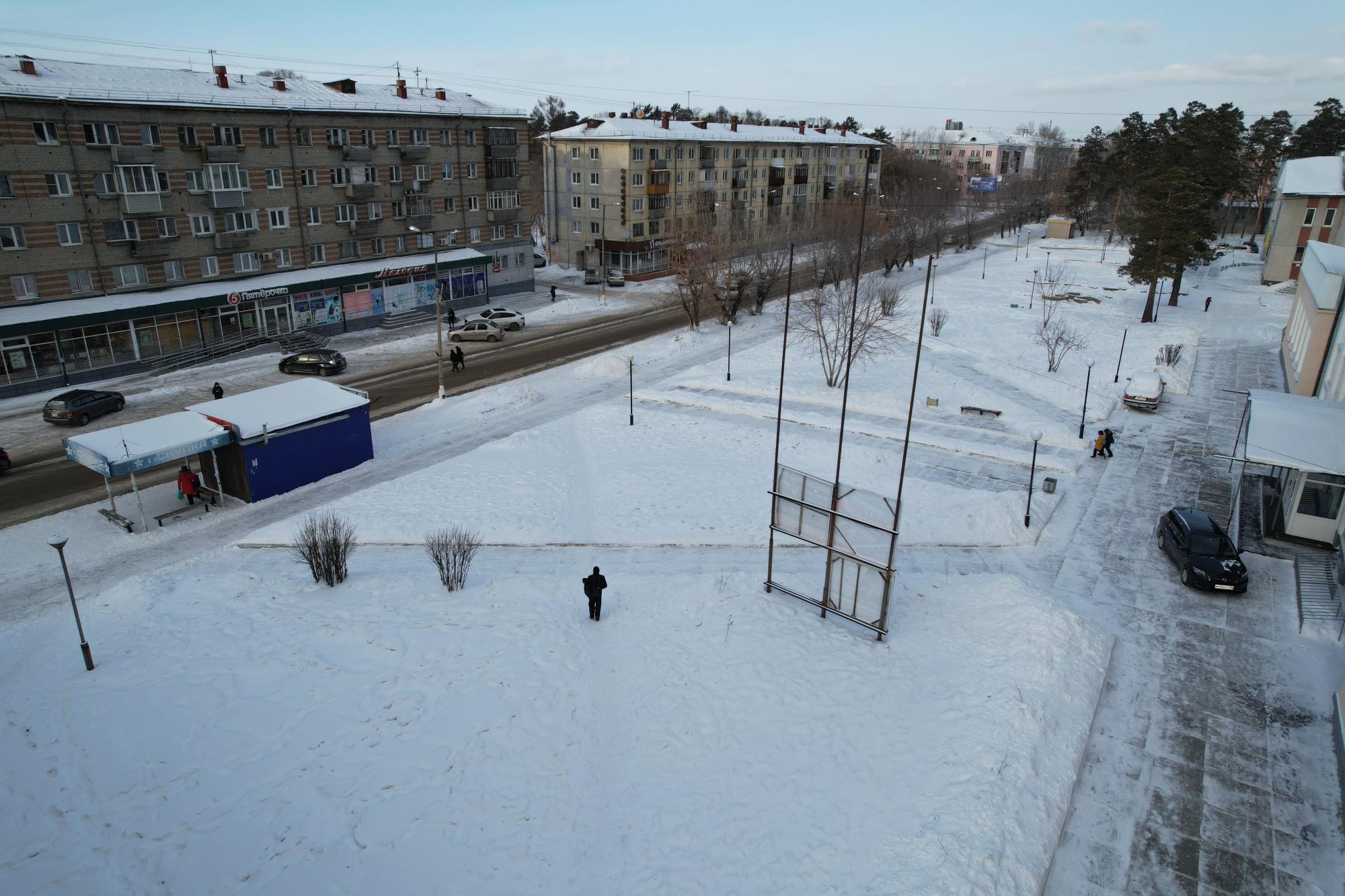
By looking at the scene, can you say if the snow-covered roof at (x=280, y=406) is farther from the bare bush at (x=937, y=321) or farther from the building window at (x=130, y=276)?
the bare bush at (x=937, y=321)

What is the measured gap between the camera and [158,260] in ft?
120

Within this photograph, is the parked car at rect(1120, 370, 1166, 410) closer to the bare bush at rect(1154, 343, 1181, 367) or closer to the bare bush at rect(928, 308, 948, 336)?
the bare bush at rect(1154, 343, 1181, 367)

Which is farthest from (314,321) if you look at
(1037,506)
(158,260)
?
(1037,506)

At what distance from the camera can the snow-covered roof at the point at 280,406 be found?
22.8 metres

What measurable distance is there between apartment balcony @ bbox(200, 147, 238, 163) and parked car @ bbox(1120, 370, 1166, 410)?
4227cm

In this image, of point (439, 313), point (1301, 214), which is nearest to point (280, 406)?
point (439, 313)

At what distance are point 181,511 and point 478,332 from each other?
858 inches

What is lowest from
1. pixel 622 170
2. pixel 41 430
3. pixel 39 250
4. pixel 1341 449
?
pixel 41 430

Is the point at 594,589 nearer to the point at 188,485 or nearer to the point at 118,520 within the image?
the point at 188,485

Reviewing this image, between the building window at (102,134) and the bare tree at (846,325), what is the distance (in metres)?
31.4

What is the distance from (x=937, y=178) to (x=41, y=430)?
101727mm

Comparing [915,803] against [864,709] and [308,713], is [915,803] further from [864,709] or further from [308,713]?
[308,713]

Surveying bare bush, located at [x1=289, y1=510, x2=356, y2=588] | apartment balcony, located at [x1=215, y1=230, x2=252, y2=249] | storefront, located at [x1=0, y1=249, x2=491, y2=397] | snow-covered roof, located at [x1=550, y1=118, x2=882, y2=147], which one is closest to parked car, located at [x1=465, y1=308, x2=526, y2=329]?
storefront, located at [x1=0, y1=249, x2=491, y2=397]

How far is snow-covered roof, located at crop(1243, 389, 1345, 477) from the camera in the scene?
19328mm
